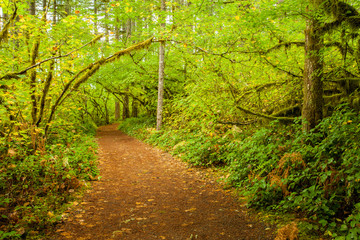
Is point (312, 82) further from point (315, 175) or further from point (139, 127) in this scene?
point (139, 127)

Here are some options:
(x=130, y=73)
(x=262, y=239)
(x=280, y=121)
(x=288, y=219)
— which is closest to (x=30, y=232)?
(x=262, y=239)

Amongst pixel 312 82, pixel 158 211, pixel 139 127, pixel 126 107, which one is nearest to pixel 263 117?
pixel 312 82

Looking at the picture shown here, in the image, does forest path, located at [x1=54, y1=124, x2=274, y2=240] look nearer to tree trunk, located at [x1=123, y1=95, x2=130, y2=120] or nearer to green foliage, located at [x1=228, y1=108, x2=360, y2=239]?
green foliage, located at [x1=228, y1=108, x2=360, y2=239]

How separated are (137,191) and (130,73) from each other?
10827 millimetres

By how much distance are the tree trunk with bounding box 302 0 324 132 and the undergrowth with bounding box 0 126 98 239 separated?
17.7 ft

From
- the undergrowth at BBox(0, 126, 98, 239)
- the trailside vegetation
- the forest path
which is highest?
the trailside vegetation

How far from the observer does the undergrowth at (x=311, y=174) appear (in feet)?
10.4

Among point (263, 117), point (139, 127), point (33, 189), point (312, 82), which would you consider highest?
point (312, 82)

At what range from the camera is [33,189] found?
15.4 feet

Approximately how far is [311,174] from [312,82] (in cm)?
204

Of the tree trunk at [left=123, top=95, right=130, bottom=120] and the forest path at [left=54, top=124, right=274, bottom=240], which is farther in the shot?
the tree trunk at [left=123, top=95, right=130, bottom=120]

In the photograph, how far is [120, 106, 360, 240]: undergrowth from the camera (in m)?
3.16

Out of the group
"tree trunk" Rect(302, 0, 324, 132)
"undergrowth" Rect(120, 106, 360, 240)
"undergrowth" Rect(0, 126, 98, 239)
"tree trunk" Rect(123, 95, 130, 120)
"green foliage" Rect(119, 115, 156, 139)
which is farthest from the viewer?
"tree trunk" Rect(123, 95, 130, 120)

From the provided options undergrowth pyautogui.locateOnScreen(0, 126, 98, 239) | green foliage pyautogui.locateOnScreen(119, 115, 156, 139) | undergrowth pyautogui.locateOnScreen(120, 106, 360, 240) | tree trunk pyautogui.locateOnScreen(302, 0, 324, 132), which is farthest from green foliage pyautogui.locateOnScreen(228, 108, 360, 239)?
green foliage pyautogui.locateOnScreen(119, 115, 156, 139)
